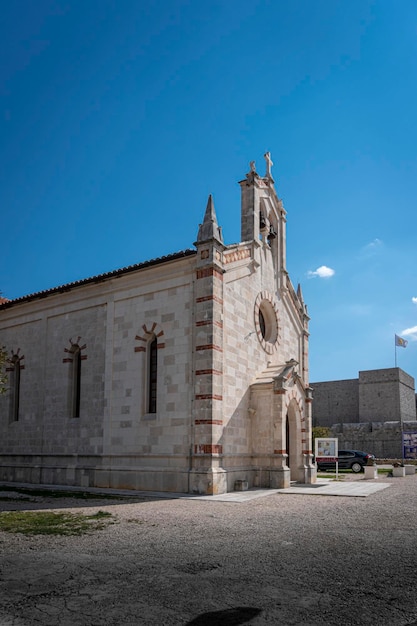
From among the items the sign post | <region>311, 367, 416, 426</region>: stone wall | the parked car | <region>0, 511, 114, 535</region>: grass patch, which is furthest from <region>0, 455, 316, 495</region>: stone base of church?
<region>311, 367, 416, 426</region>: stone wall

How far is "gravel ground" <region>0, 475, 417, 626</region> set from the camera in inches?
214

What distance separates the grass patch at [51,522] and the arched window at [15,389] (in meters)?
11.7

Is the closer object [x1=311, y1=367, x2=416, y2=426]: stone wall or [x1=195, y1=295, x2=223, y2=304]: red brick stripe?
[x1=195, y1=295, x2=223, y2=304]: red brick stripe

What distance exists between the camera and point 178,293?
62.8ft

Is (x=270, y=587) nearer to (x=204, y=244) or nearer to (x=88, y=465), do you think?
(x=204, y=244)

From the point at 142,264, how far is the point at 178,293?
1.99 metres

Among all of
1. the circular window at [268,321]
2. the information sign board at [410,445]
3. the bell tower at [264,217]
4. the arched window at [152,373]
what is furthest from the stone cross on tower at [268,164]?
the information sign board at [410,445]

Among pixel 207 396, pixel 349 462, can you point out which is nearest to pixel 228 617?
pixel 207 396

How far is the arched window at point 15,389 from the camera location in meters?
24.3

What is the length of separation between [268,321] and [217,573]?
17.3 m

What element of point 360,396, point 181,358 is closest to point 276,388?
point 181,358

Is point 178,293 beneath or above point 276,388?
above

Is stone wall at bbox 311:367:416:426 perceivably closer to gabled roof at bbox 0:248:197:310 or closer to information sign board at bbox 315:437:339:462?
information sign board at bbox 315:437:339:462

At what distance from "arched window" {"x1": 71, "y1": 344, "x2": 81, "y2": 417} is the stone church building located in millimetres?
47
